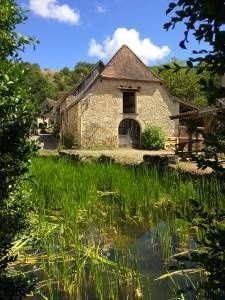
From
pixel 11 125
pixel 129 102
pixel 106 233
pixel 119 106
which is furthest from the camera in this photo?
pixel 129 102

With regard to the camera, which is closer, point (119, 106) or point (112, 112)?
point (112, 112)

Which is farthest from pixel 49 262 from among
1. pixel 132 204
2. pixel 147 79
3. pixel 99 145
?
pixel 147 79

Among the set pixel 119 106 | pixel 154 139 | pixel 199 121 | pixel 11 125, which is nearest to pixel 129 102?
pixel 119 106

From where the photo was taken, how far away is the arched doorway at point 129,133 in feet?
95.7

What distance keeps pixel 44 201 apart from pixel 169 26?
17.9ft

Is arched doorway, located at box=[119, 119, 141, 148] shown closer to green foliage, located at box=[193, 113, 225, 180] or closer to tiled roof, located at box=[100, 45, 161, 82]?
tiled roof, located at box=[100, 45, 161, 82]

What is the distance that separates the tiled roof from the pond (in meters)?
19.7

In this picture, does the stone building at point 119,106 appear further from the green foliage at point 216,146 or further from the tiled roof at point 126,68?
the green foliage at point 216,146

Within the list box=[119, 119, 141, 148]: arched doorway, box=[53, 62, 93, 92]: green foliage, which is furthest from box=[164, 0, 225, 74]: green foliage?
box=[53, 62, 93, 92]: green foliage

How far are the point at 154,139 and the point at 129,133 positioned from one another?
186cm

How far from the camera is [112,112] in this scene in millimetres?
28812

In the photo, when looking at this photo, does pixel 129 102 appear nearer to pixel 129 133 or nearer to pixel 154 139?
pixel 129 133

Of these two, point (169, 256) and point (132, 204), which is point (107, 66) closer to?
point (132, 204)

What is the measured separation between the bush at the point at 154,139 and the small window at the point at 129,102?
2.18 metres
